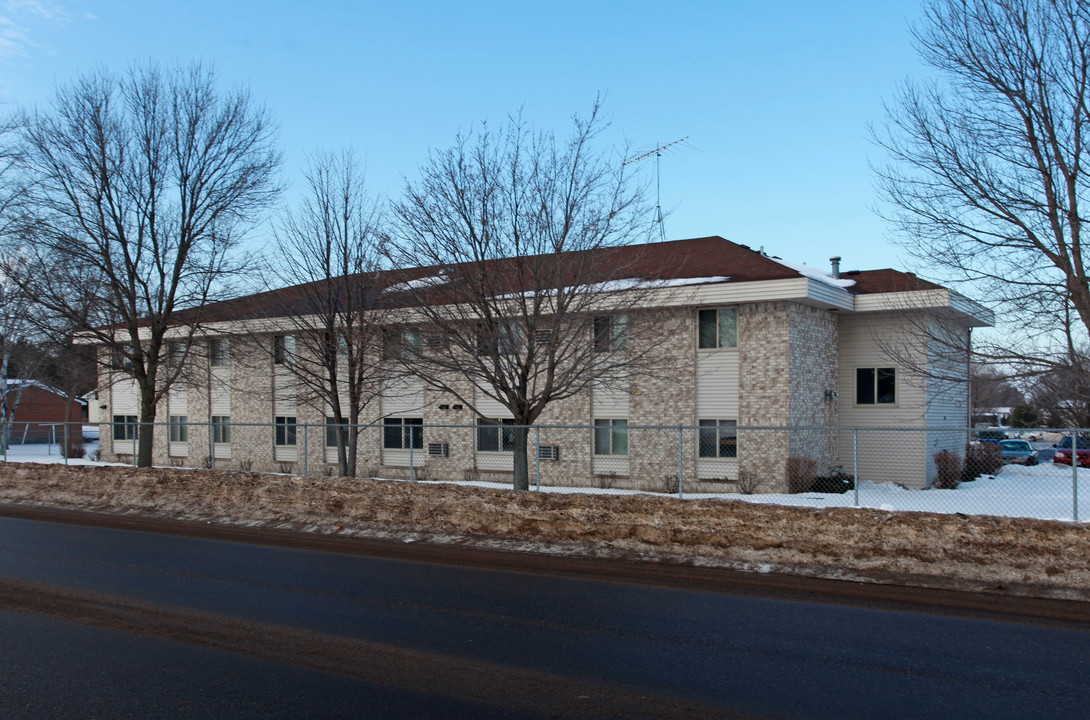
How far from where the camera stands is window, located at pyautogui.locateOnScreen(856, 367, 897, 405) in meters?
23.4

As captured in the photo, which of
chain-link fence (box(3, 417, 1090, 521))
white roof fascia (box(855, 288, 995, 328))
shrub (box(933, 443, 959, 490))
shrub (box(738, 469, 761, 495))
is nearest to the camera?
chain-link fence (box(3, 417, 1090, 521))

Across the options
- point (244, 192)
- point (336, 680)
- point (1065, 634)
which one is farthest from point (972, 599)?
point (244, 192)

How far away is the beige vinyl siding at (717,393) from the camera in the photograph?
21750 mm

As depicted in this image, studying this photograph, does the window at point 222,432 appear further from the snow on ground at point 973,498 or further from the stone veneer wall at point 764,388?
the stone veneer wall at point 764,388

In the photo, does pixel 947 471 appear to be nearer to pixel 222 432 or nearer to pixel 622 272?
pixel 622 272

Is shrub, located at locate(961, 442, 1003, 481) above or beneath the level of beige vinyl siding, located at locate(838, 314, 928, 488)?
beneath

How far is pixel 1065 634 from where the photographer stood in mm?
7113

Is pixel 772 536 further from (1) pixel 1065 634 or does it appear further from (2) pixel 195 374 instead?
(2) pixel 195 374

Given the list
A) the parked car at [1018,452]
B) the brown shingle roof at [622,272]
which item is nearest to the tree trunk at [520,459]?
the brown shingle roof at [622,272]

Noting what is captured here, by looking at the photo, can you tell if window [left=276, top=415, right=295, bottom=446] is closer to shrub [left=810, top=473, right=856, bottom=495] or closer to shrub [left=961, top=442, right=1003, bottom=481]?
shrub [left=810, top=473, right=856, bottom=495]

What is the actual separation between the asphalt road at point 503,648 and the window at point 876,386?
621 inches

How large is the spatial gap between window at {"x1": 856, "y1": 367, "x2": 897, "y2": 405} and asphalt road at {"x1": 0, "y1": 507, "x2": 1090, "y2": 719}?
15777 millimetres

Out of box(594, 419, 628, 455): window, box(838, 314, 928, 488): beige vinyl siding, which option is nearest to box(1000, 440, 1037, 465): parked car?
box(838, 314, 928, 488): beige vinyl siding

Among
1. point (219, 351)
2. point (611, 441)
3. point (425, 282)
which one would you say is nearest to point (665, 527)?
point (425, 282)
